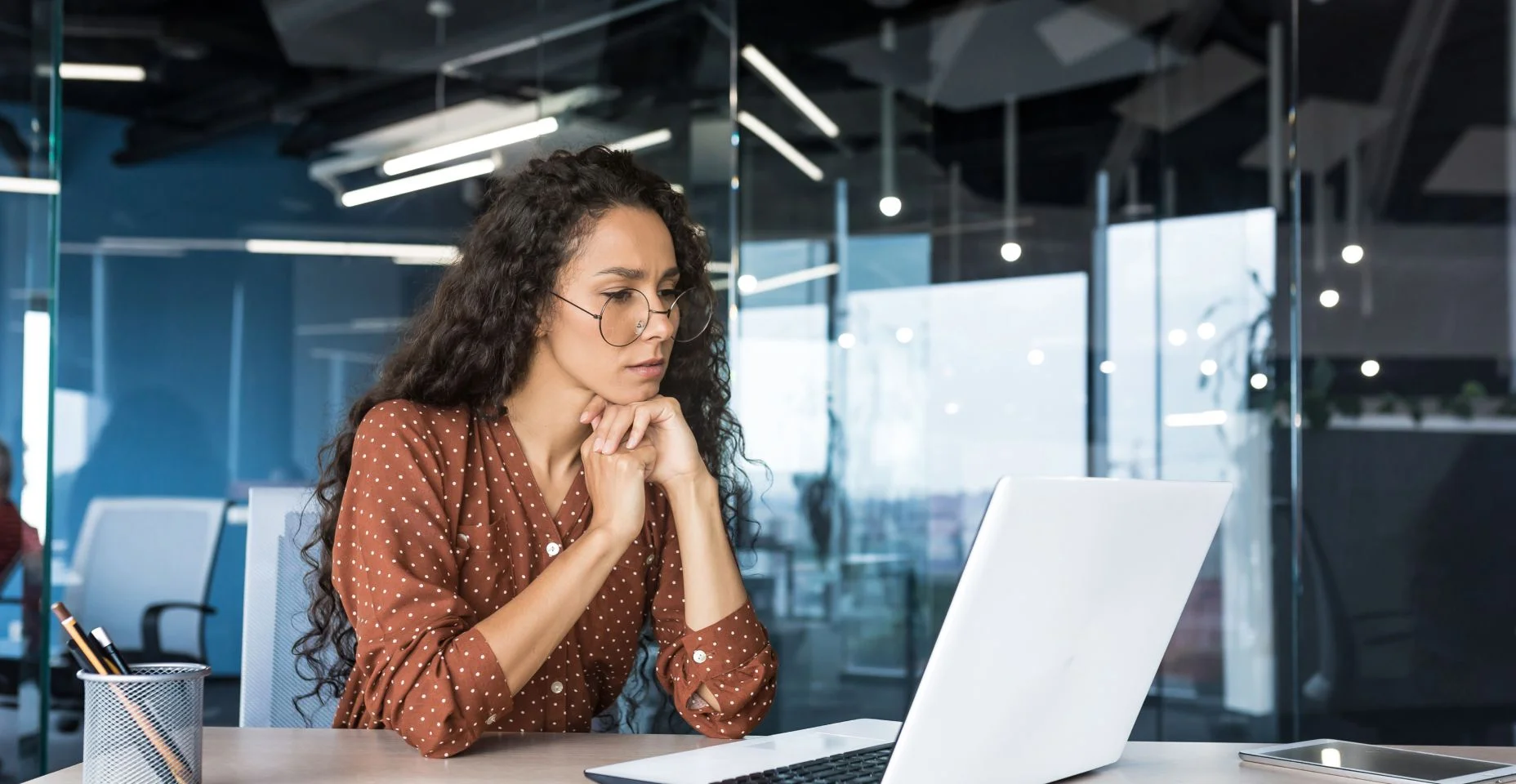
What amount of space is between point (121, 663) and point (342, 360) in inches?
140

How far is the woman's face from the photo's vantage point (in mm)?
1682

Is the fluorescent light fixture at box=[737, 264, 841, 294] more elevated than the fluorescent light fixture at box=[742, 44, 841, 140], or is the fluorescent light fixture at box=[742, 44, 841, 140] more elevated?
the fluorescent light fixture at box=[742, 44, 841, 140]

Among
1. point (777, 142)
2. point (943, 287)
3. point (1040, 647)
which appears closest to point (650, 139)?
point (777, 142)

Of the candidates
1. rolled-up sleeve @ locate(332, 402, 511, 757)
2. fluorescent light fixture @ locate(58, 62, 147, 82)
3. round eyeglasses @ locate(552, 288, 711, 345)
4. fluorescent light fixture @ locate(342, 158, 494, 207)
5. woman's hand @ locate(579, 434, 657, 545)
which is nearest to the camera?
rolled-up sleeve @ locate(332, 402, 511, 757)

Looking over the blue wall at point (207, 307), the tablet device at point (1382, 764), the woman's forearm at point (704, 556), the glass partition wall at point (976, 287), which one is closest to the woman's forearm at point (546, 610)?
the woman's forearm at point (704, 556)

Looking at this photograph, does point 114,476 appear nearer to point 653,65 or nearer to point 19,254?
point 19,254

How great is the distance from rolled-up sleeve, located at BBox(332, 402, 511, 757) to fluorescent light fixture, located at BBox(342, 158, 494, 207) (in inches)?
114

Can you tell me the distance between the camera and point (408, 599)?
1.36m

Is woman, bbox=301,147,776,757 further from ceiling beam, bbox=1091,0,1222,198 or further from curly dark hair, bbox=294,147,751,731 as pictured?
ceiling beam, bbox=1091,0,1222,198

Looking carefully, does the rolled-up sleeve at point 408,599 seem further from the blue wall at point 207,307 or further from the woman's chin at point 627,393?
the blue wall at point 207,307

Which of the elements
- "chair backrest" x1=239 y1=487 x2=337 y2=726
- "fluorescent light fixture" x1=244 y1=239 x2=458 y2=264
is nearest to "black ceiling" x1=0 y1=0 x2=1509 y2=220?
"fluorescent light fixture" x1=244 y1=239 x2=458 y2=264

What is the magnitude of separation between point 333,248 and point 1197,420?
113 inches

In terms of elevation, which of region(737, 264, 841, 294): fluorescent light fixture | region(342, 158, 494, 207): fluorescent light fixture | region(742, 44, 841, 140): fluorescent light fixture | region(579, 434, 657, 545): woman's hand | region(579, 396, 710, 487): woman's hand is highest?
region(742, 44, 841, 140): fluorescent light fixture

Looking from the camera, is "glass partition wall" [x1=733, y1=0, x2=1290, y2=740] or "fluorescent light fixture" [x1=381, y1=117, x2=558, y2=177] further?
"fluorescent light fixture" [x1=381, y1=117, x2=558, y2=177]
